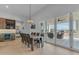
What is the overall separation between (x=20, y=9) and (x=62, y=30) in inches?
65.9

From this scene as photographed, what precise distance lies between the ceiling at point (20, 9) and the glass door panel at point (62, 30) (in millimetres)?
879

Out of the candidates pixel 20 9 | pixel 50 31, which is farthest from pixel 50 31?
pixel 20 9

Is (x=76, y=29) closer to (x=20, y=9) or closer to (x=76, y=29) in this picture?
(x=76, y=29)

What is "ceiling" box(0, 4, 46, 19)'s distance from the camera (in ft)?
13.6

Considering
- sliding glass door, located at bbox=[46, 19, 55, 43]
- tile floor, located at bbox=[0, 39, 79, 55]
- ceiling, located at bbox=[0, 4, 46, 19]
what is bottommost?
tile floor, located at bbox=[0, 39, 79, 55]

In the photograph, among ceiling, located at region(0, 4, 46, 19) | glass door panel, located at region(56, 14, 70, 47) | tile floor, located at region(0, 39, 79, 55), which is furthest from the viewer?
glass door panel, located at region(56, 14, 70, 47)

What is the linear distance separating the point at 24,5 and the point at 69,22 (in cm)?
171

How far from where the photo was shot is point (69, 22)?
447 centimetres

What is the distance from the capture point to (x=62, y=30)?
14.6 feet

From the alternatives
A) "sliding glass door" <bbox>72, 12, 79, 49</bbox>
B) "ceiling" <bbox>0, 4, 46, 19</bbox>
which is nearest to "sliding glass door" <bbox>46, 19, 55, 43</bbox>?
"ceiling" <bbox>0, 4, 46, 19</bbox>

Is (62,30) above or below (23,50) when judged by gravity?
above

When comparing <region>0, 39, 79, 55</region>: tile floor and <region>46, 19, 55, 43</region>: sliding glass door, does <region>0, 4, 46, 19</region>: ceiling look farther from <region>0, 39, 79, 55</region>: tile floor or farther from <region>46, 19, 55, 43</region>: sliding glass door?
<region>0, 39, 79, 55</region>: tile floor

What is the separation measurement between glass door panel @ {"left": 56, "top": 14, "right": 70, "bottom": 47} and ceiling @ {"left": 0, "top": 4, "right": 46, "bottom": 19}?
0.88 meters

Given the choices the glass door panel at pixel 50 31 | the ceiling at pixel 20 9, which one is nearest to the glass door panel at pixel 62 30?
the glass door panel at pixel 50 31
